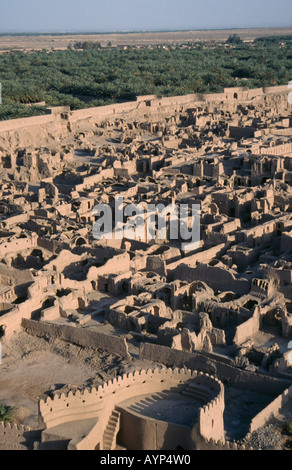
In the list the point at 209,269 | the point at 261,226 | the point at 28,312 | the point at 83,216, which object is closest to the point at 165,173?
the point at 83,216

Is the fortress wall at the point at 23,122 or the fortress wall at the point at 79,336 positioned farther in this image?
the fortress wall at the point at 23,122

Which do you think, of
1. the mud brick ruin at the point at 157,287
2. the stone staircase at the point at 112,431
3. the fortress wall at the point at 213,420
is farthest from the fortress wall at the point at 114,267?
the fortress wall at the point at 213,420

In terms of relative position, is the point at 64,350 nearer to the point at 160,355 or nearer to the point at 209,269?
the point at 160,355

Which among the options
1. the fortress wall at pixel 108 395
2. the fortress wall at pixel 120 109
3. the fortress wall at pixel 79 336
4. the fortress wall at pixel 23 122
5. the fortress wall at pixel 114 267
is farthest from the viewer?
the fortress wall at pixel 120 109

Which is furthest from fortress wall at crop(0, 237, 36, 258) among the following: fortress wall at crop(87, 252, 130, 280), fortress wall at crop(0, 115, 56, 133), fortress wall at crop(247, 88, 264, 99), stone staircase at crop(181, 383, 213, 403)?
fortress wall at crop(247, 88, 264, 99)

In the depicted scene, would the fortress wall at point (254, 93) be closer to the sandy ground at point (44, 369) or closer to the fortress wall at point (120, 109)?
the fortress wall at point (120, 109)

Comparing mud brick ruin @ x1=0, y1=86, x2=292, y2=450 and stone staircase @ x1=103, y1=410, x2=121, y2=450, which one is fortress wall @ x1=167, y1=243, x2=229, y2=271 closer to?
mud brick ruin @ x1=0, y1=86, x2=292, y2=450
